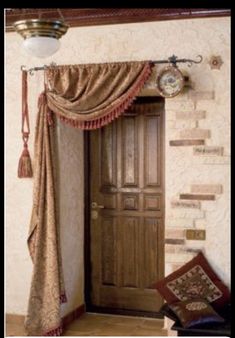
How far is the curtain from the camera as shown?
14.4ft

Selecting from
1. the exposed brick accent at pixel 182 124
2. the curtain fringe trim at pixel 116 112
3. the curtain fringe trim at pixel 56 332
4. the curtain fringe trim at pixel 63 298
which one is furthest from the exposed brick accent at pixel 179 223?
the curtain fringe trim at pixel 56 332

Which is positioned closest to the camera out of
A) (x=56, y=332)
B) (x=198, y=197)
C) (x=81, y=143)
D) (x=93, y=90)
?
(x=198, y=197)

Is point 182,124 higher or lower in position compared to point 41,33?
lower

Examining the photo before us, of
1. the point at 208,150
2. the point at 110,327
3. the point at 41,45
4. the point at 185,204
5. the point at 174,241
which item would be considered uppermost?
the point at 41,45

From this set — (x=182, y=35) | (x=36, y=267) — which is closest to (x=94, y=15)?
(x=182, y=35)

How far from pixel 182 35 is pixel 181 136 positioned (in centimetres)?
77

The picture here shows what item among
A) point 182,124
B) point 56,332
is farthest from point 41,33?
point 56,332

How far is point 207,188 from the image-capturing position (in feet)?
14.0

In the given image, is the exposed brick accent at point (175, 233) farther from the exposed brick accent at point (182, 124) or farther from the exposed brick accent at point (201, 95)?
the exposed brick accent at point (201, 95)

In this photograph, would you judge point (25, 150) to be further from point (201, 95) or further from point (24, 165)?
point (201, 95)

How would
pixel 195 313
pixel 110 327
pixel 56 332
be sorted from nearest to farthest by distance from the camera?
pixel 195 313 < pixel 56 332 < pixel 110 327

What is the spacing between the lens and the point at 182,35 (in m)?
4.28

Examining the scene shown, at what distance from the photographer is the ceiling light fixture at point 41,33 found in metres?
3.01

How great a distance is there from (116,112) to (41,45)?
4.28 feet
